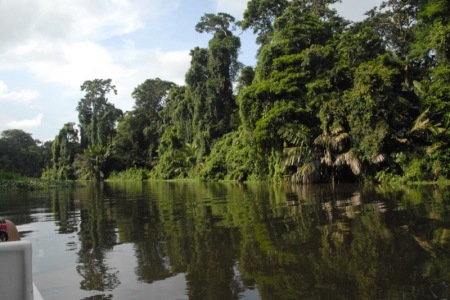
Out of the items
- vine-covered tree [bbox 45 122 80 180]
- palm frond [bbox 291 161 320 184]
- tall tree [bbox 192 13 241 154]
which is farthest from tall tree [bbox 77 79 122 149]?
palm frond [bbox 291 161 320 184]

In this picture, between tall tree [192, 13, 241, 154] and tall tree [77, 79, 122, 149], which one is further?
tall tree [77, 79, 122, 149]

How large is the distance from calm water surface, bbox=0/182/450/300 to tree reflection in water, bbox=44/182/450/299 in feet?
0.05

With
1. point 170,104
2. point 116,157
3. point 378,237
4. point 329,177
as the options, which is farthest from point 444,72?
point 116,157

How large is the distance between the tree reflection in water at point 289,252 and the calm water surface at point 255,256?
1 centimetres

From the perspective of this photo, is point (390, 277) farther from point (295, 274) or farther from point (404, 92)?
point (404, 92)

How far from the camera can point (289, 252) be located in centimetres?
580

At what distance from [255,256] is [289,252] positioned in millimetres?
522

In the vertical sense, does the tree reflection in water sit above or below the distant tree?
below

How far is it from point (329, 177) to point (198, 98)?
22.5m

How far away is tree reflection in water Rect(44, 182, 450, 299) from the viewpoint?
425 centimetres

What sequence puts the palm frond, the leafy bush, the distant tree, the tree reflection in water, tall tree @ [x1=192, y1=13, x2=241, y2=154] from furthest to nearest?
the distant tree, the leafy bush, tall tree @ [x1=192, y1=13, x2=241, y2=154], the palm frond, the tree reflection in water

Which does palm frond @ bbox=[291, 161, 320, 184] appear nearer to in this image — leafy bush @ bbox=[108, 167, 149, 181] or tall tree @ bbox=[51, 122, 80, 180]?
leafy bush @ bbox=[108, 167, 149, 181]

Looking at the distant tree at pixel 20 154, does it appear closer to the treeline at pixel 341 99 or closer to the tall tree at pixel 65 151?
the tall tree at pixel 65 151

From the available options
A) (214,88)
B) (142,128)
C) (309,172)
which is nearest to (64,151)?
(142,128)
